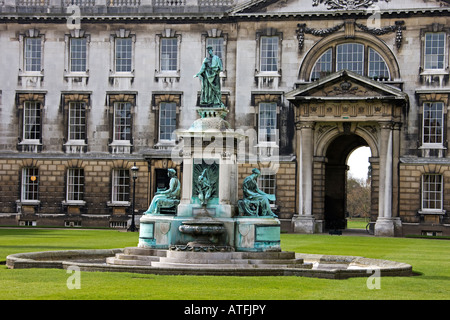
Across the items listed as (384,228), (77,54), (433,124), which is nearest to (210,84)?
(384,228)

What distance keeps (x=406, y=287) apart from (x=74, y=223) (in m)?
37.5

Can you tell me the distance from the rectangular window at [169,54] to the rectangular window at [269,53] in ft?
17.3

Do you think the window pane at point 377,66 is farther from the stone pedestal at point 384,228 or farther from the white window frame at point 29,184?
the white window frame at point 29,184

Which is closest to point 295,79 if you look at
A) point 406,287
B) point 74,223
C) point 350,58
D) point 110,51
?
point 350,58

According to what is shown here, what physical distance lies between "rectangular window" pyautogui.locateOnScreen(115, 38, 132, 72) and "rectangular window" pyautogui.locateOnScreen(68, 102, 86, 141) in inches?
123

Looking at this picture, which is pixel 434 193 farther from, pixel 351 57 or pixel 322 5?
pixel 322 5

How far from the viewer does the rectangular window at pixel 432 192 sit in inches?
1980

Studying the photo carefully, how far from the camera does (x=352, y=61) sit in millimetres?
51625

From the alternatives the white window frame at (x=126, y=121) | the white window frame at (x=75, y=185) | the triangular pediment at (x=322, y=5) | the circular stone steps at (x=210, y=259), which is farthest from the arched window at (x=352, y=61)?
the circular stone steps at (x=210, y=259)

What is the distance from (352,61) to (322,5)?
3.50 meters

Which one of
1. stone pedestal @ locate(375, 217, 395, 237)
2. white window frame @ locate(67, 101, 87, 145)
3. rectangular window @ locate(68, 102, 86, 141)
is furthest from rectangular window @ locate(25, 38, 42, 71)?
stone pedestal @ locate(375, 217, 395, 237)

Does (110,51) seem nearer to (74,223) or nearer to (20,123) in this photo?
(20,123)

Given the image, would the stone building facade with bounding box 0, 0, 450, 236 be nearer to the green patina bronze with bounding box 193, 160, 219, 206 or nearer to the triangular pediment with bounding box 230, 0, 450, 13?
the triangular pediment with bounding box 230, 0, 450, 13

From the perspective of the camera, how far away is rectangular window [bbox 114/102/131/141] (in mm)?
54281
